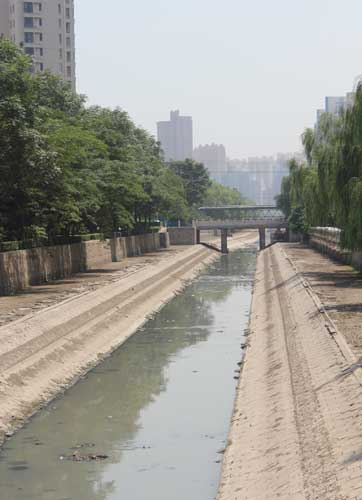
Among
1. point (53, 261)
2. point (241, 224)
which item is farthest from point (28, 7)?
point (53, 261)

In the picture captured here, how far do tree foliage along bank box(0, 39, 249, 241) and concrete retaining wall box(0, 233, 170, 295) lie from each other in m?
1.09

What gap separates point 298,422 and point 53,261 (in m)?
35.6

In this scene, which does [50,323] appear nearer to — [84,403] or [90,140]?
[84,403]

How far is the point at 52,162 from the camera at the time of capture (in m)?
38.9

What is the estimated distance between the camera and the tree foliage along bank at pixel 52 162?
3775 centimetres

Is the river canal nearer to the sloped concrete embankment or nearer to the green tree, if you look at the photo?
the sloped concrete embankment

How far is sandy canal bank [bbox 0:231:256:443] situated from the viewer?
74.5 ft

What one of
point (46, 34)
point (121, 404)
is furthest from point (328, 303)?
point (46, 34)

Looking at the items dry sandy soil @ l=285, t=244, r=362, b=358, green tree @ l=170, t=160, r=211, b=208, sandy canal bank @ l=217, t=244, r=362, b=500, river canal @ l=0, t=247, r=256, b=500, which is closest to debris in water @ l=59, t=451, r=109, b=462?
river canal @ l=0, t=247, r=256, b=500

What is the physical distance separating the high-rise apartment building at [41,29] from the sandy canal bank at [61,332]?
3370 inches

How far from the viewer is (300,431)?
16.2 m

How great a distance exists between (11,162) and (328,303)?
44.3 ft

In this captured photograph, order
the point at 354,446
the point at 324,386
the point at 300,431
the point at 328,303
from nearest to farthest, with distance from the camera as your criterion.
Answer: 1. the point at 354,446
2. the point at 300,431
3. the point at 324,386
4. the point at 328,303

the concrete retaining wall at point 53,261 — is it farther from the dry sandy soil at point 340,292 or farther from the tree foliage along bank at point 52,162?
the dry sandy soil at point 340,292
